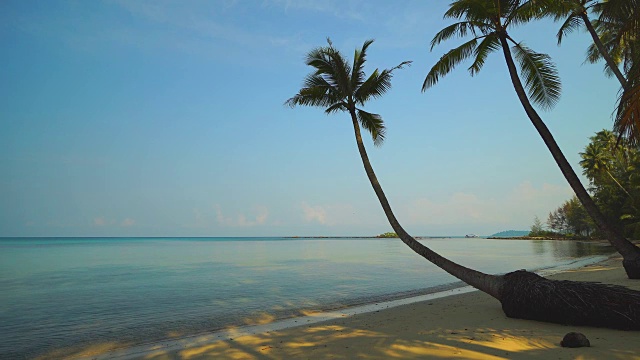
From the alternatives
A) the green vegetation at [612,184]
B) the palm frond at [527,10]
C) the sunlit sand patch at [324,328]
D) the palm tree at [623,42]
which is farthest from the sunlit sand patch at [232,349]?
the green vegetation at [612,184]

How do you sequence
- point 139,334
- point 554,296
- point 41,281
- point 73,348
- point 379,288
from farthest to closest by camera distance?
point 41,281 < point 379,288 < point 139,334 < point 73,348 < point 554,296

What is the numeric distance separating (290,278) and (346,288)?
5112 mm

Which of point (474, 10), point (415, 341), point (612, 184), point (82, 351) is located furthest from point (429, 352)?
point (612, 184)

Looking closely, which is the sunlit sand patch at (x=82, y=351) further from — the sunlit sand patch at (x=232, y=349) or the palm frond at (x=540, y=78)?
the palm frond at (x=540, y=78)

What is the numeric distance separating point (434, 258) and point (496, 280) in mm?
1741

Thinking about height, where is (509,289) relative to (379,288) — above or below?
above

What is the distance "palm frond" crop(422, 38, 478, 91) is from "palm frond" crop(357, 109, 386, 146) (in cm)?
202

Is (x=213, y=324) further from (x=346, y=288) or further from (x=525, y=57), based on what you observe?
(x=525, y=57)

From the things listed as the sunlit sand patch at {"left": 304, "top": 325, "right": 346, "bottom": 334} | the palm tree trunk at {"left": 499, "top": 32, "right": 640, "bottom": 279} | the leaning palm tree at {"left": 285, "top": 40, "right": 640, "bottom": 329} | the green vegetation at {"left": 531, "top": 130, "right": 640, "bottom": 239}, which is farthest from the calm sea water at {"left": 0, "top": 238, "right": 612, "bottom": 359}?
the green vegetation at {"left": 531, "top": 130, "right": 640, "bottom": 239}

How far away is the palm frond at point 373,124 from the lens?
13227 millimetres

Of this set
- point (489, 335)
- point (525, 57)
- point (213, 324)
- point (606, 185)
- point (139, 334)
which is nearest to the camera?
point (489, 335)

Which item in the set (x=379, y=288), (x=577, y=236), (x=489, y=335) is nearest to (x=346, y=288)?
(x=379, y=288)

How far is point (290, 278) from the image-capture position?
68.2 ft

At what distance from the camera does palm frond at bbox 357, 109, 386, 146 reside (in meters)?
13.2
